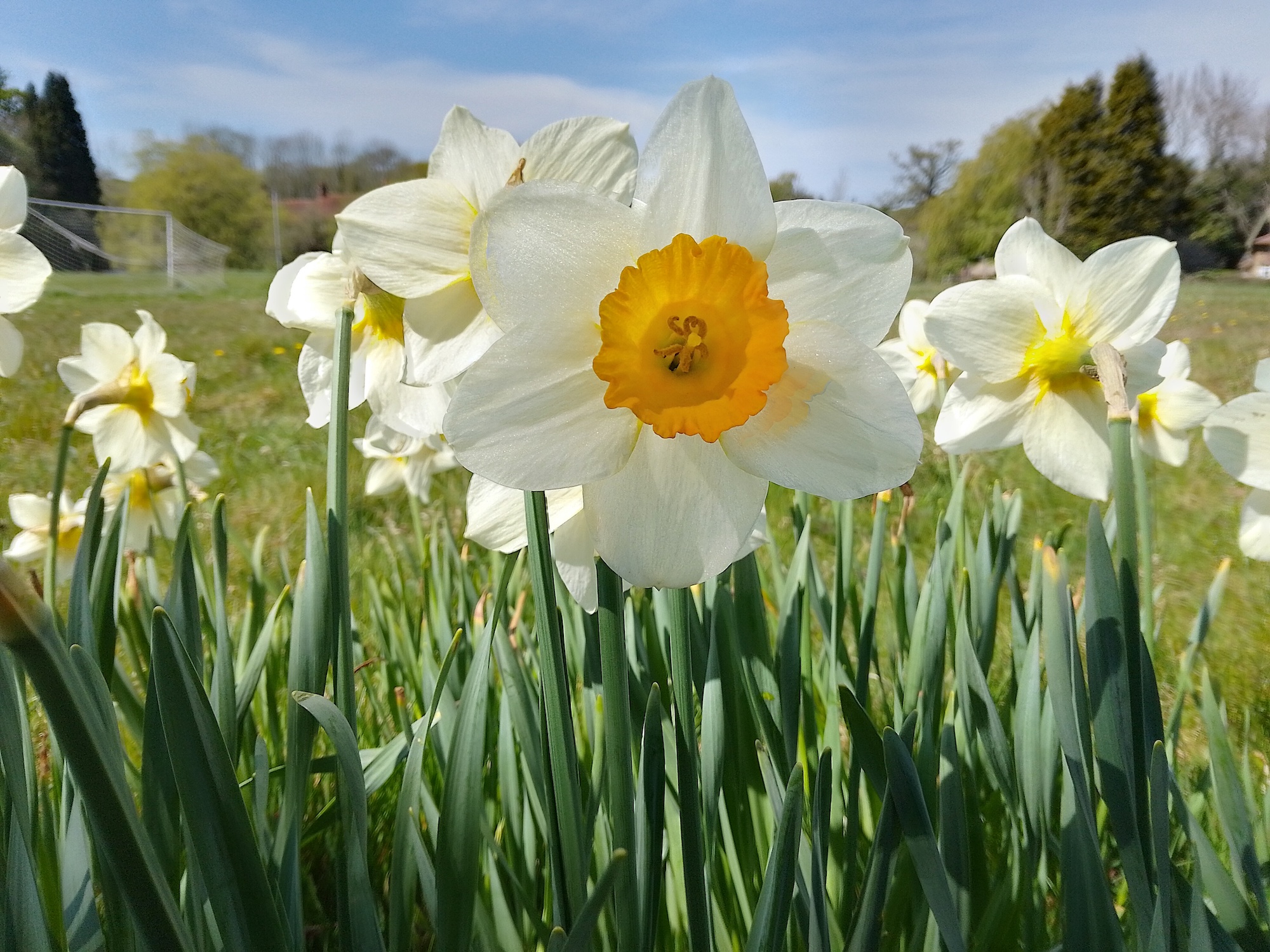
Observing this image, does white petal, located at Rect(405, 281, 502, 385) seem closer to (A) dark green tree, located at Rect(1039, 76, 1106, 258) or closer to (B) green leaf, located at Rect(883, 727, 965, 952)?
(B) green leaf, located at Rect(883, 727, 965, 952)

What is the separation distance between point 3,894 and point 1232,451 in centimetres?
110

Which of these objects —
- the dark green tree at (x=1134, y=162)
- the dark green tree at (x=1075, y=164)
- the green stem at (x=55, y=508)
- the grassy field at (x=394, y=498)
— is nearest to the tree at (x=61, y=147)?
the grassy field at (x=394, y=498)

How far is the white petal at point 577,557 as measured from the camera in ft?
1.84

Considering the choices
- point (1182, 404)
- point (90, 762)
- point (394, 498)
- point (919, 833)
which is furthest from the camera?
point (394, 498)

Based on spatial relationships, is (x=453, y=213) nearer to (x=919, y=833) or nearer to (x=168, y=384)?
(x=919, y=833)

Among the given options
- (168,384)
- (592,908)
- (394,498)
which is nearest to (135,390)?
(168,384)

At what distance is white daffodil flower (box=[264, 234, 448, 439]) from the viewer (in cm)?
59

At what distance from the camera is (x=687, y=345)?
46 cm

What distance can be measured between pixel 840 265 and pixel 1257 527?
2.26 feet

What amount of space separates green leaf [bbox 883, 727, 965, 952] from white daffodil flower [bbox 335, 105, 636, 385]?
14.8 inches

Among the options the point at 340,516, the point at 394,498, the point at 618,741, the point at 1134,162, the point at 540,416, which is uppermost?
the point at 1134,162

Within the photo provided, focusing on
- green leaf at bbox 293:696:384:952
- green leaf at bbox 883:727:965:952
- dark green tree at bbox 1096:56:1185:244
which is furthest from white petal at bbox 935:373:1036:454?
dark green tree at bbox 1096:56:1185:244

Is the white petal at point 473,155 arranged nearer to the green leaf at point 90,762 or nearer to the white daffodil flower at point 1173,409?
the green leaf at point 90,762

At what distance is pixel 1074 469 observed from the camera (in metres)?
0.75
